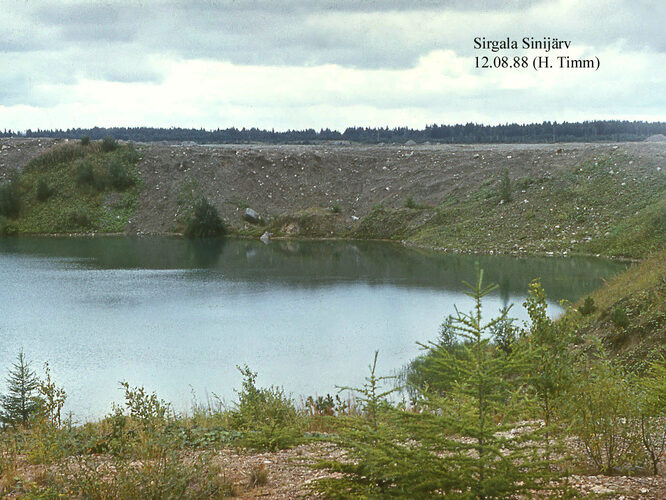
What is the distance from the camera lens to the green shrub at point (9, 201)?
51.9 meters

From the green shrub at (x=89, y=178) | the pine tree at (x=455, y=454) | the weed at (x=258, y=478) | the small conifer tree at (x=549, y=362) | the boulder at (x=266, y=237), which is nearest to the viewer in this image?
the pine tree at (x=455, y=454)

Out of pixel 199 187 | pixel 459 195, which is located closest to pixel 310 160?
pixel 199 187

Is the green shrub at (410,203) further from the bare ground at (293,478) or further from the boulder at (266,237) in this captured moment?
the bare ground at (293,478)

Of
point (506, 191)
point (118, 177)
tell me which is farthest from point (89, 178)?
point (506, 191)

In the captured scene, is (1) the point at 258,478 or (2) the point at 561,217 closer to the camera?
(1) the point at 258,478

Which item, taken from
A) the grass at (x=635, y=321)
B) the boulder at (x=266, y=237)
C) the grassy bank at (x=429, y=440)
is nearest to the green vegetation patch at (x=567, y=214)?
the boulder at (x=266, y=237)

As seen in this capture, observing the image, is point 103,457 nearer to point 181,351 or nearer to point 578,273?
point 181,351

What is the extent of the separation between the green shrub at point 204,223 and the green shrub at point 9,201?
15687 millimetres

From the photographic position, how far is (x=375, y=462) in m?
4.80

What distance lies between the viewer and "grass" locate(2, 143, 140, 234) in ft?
169

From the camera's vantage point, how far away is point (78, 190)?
55094 mm

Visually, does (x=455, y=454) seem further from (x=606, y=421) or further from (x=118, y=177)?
(x=118, y=177)

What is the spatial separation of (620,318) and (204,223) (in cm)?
3745

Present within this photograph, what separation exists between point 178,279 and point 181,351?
13233mm
